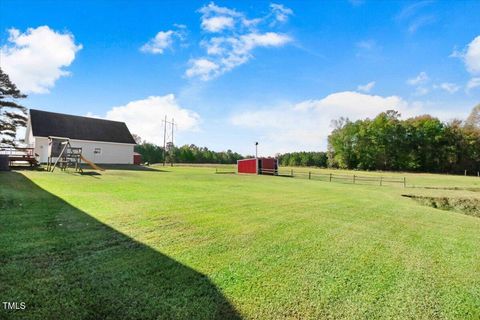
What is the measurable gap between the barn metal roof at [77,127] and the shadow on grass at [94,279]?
24859 millimetres

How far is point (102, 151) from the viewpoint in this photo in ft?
92.9

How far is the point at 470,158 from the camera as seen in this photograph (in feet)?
169

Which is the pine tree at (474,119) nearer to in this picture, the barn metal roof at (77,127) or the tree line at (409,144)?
the tree line at (409,144)

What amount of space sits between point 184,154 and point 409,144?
51.5 m

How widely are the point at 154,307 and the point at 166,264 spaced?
41.3 inches

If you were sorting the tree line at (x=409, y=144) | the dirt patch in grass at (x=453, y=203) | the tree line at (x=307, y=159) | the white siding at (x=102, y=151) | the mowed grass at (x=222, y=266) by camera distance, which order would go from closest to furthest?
1. the mowed grass at (x=222, y=266)
2. the dirt patch in grass at (x=453, y=203)
3. the white siding at (x=102, y=151)
4. the tree line at (x=409, y=144)
5. the tree line at (x=307, y=159)

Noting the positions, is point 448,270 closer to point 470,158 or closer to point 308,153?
point 470,158

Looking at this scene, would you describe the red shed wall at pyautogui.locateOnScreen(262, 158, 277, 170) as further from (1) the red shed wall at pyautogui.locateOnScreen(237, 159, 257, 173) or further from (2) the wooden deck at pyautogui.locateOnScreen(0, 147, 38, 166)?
(2) the wooden deck at pyautogui.locateOnScreen(0, 147, 38, 166)

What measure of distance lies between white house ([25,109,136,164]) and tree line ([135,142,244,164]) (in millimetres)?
25547

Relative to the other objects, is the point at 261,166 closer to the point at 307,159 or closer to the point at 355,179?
the point at 355,179

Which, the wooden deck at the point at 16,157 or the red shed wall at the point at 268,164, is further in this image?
the red shed wall at the point at 268,164

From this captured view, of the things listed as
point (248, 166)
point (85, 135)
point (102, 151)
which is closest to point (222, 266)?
point (248, 166)

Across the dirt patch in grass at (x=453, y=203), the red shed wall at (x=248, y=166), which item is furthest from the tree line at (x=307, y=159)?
the dirt patch in grass at (x=453, y=203)

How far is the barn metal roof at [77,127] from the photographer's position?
25516 mm
